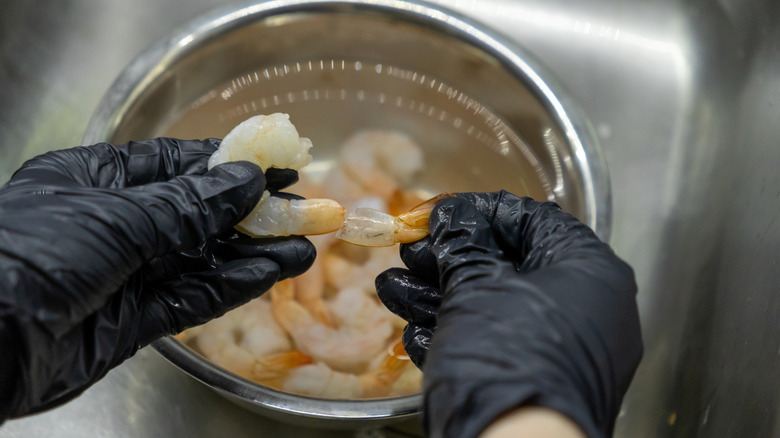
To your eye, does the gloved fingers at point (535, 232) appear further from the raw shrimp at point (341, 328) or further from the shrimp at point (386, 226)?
the raw shrimp at point (341, 328)

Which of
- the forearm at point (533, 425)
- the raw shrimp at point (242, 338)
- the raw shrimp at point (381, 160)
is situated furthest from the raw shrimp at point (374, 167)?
the forearm at point (533, 425)

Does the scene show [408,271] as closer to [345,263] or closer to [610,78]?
[345,263]

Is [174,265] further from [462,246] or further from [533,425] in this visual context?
[533,425]

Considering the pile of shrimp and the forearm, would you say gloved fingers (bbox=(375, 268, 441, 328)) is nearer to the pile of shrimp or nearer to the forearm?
the pile of shrimp

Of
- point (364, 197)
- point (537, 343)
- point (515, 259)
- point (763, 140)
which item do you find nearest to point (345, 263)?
point (364, 197)

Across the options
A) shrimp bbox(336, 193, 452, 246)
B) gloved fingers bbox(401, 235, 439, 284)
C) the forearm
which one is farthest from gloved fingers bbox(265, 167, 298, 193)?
the forearm

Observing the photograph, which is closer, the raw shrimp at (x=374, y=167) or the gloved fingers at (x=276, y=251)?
the gloved fingers at (x=276, y=251)
